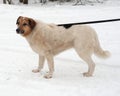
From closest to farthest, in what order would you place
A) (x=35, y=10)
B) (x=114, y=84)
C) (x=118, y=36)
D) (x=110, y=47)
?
(x=114, y=84) → (x=110, y=47) → (x=118, y=36) → (x=35, y=10)

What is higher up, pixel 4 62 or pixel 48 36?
pixel 48 36

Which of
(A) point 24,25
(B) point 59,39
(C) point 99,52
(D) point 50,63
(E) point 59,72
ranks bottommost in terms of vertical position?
(E) point 59,72

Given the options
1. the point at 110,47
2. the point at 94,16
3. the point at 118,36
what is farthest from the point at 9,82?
the point at 94,16

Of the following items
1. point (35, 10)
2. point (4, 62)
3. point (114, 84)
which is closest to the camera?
point (114, 84)

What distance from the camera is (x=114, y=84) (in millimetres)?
4863

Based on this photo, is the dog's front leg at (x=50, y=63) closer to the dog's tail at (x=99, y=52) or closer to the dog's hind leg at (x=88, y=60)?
the dog's hind leg at (x=88, y=60)

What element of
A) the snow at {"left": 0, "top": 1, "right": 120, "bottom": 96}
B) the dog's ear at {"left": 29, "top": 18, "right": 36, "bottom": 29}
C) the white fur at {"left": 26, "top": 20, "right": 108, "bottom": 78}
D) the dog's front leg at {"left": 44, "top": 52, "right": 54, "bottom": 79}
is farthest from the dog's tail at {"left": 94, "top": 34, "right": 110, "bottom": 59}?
the dog's ear at {"left": 29, "top": 18, "right": 36, "bottom": 29}

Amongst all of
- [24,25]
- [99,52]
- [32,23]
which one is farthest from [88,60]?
[24,25]

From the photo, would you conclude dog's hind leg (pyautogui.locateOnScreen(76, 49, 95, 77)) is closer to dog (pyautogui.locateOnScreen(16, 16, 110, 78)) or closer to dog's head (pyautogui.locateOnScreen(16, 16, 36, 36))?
dog (pyautogui.locateOnScreen(16, 16, 110, 78))

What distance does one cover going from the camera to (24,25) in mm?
4863

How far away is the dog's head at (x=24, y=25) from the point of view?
4844mm

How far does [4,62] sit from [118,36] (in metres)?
3.48

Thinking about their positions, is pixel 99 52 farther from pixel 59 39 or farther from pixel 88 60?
pixel 59 39

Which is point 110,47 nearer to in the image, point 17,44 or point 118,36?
point 118,36
